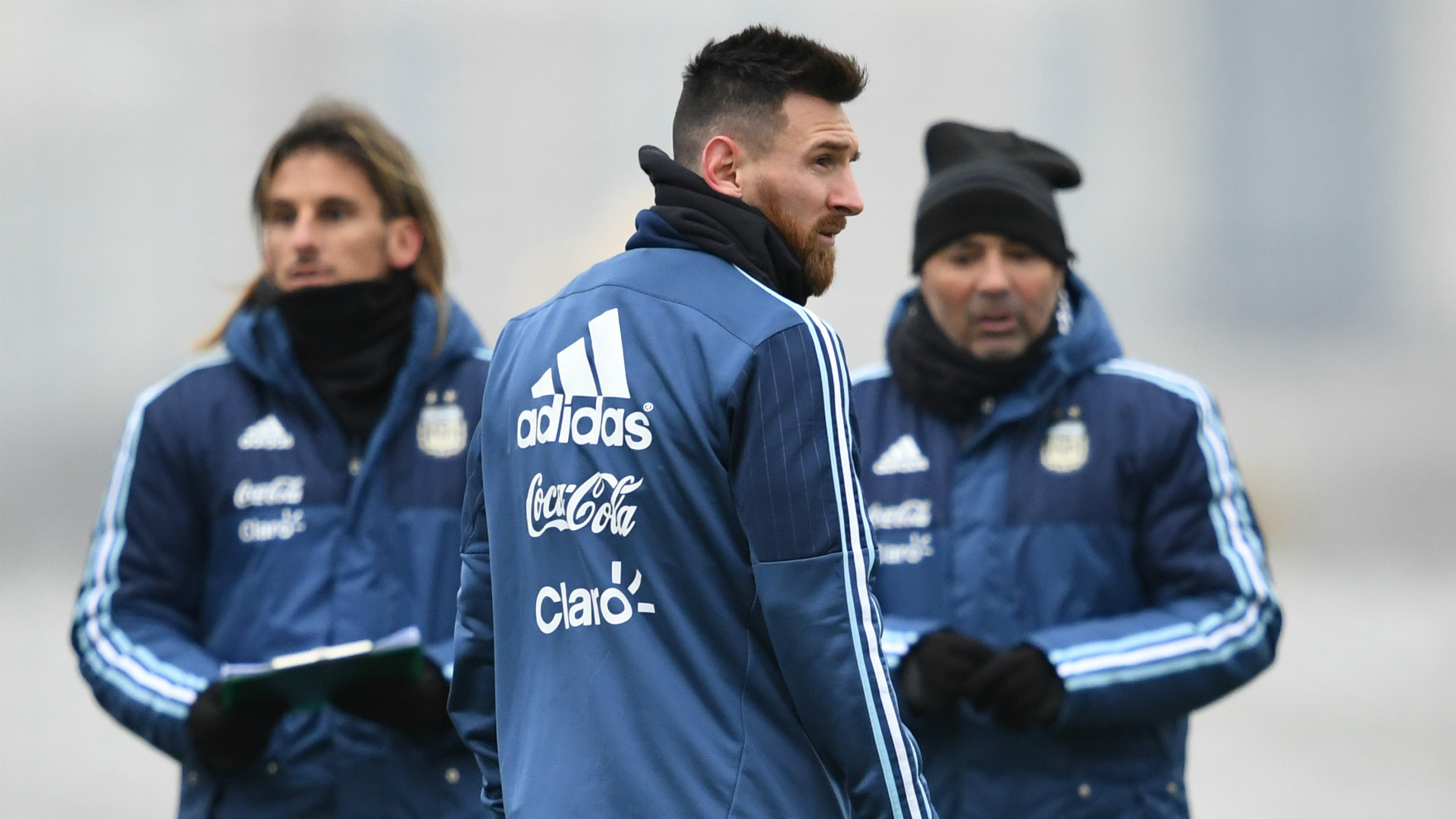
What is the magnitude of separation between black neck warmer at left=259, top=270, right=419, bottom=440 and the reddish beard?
1.18 m

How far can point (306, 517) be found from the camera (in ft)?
9.86

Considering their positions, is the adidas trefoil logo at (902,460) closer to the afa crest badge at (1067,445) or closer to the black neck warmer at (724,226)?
the afa crest badge at (1067,445)

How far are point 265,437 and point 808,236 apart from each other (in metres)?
1.33

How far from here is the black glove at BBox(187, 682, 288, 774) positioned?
110 inches

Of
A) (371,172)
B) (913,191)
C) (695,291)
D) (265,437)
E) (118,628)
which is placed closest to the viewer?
(695,291)

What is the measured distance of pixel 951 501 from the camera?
121 inches

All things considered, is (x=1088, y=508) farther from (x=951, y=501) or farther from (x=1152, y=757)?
(x=1152, y=757)

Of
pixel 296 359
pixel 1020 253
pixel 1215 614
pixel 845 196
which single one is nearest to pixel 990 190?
pixel 1020 253

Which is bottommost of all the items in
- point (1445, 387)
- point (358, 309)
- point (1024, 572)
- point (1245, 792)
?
point (1245, 792)

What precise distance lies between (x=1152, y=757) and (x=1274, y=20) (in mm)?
4951

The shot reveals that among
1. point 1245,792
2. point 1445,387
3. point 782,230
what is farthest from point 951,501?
point 1445,387

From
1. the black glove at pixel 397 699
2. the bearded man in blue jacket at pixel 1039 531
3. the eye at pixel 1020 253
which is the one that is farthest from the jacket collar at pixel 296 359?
the eye at pixel 1020 253

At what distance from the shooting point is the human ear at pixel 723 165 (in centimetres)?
212

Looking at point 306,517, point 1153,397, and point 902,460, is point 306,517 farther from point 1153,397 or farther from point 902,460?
point 1153,397
